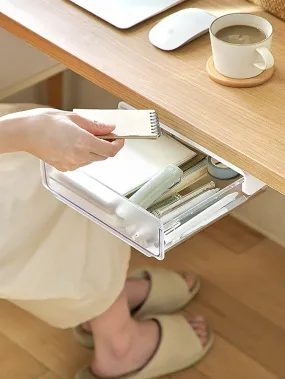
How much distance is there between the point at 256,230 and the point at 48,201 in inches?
29.5

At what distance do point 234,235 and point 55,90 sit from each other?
1.89 feet

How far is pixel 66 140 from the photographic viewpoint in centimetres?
104

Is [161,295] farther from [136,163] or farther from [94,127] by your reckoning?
[94,127]

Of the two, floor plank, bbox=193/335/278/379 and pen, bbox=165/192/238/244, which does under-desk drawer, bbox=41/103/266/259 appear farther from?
floor plank, bbox=193/335/278/379

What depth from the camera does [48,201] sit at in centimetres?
134

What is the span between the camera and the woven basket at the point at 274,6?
4.04 feet

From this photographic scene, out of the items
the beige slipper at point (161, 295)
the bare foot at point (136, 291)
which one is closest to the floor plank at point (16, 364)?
the beige slipper at point (161, 295)

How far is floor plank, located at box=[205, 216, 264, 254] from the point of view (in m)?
1.91

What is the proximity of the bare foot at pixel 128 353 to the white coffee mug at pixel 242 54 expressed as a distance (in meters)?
0.65

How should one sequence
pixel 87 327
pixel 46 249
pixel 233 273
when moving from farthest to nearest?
pixel 233 273
pixel 87 327
pixel 46 249

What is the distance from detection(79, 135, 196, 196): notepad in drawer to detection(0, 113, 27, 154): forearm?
0.31 ft

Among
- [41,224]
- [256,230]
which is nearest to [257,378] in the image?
[256,230]

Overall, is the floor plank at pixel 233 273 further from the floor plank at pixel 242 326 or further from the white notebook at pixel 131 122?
the white notebook at pixel 131 122

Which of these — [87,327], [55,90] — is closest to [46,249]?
[87,327]
